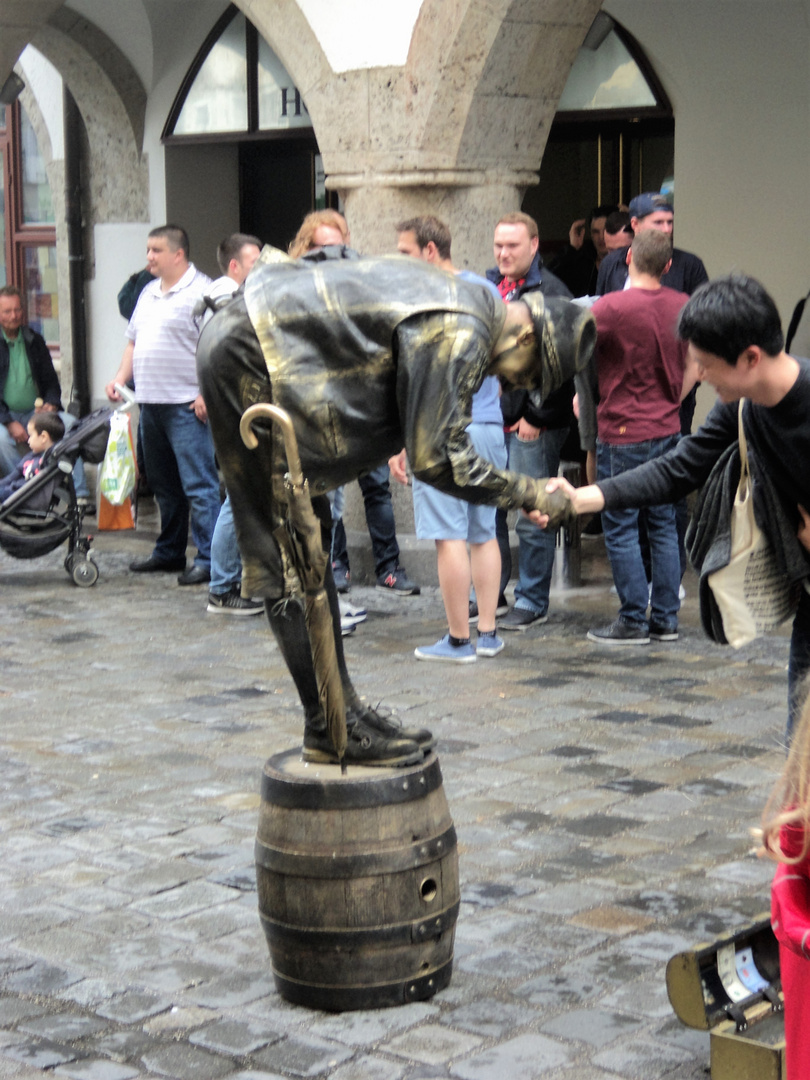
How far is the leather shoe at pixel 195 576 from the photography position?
915cm

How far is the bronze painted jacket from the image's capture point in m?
3.72

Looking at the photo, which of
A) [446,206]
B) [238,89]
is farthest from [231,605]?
[238,89]

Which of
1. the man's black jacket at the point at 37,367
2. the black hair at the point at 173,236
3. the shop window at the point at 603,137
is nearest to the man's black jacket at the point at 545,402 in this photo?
the black hair at the point at 173,236

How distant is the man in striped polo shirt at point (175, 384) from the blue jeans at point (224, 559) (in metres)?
0.76

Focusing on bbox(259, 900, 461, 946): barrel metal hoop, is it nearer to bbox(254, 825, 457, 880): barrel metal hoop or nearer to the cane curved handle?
bbox(254, 825, 457, 880): barrel metal hoop

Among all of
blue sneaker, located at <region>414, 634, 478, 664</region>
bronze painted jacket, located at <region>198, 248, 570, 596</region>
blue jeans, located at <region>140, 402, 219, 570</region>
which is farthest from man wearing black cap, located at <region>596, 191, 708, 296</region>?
bronze painted jacket, located at <region>198, 248, 570, 596</region>

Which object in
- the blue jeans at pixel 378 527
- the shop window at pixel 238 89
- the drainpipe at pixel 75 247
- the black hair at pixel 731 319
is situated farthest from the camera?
the drainpipe at pixel 75 247

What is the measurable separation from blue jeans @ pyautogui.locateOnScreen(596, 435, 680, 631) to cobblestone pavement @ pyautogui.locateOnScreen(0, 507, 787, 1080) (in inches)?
7.3

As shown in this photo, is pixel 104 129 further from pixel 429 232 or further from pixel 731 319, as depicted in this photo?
pixel 731 319

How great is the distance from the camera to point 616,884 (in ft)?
14.8

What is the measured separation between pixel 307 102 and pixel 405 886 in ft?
21.1

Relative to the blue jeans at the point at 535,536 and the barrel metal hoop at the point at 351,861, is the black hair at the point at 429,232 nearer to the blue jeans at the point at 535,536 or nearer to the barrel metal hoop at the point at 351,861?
the blue jeans at the point at 535,536

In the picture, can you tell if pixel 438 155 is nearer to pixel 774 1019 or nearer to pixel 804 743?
pixel 774 1019

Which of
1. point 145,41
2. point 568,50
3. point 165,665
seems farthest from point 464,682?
point 145,41
